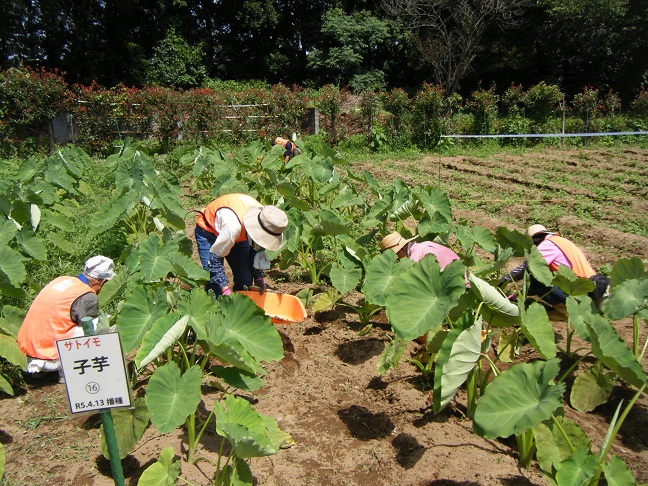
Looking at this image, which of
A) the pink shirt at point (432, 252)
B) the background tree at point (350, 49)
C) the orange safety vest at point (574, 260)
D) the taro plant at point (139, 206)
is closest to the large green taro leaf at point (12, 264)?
the taro plant at point (139, 206)

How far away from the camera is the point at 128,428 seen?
2.34 metres

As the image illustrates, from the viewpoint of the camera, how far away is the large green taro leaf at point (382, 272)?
3.22 metres

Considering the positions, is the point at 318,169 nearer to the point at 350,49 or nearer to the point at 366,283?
the point at 366,283

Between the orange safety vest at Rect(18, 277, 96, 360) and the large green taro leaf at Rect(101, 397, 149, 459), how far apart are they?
1041mm

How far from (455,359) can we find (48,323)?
2.34 m

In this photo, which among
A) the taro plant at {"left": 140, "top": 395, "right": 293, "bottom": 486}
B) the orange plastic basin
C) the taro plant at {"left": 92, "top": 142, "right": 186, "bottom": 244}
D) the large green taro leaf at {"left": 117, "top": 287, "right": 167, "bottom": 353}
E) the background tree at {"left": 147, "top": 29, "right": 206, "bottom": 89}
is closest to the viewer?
the taro plant at {"left": 140, "top": 395, "right": 293, "bottom": 486}

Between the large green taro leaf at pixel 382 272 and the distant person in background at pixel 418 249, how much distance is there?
234 mm

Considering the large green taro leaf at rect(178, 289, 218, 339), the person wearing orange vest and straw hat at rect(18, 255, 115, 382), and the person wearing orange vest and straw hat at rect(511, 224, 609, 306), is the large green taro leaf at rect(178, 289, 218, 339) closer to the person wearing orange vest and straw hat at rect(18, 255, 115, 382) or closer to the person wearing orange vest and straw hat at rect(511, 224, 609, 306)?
the person wearing orange vest and straw hat at rect(18, 255, 115, 382)

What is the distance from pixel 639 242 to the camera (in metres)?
5.45

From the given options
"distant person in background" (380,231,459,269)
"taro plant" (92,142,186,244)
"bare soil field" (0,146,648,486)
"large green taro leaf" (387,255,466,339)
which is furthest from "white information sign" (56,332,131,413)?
"taro plant" (92,142,186,244)

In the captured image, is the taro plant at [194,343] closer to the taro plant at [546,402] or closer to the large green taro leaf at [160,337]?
the large green taro leaf at [160,337]

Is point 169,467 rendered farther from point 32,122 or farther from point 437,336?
point 32,122

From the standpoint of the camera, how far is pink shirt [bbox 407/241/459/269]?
344cm

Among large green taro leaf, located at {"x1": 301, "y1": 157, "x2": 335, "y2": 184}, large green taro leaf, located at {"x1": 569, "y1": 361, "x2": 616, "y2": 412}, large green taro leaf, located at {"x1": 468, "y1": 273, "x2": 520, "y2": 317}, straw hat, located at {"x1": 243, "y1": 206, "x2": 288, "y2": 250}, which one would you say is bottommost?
large green taro leaf, located at {"x1": 569, "y1": 361, "x2": 616, "y2": 412}
